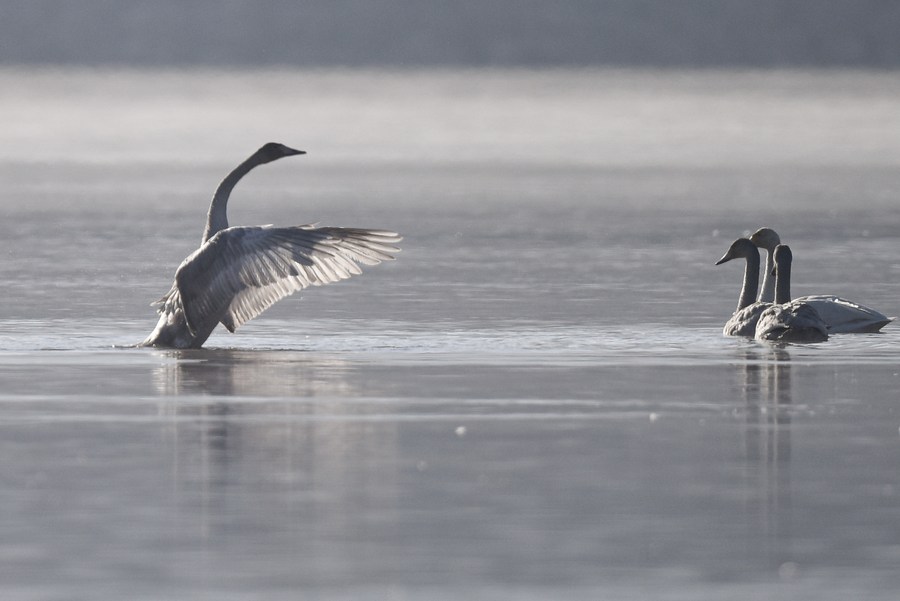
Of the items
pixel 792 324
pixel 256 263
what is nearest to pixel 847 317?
pixel 792 324

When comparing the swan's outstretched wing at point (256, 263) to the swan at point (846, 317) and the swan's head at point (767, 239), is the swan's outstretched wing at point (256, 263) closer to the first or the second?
the swan at point (846, 317)

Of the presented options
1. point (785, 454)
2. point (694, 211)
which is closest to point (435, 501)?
point (785, 454)

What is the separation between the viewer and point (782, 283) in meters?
17.8

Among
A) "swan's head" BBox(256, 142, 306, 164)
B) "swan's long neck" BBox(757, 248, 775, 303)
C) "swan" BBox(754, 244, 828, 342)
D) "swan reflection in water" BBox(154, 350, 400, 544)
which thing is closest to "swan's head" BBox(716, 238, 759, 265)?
"swan's long neck" BBox(757, 248, 775, 303)

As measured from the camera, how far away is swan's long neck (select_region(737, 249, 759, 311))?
17.6m

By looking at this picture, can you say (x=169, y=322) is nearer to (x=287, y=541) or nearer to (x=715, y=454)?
(x=715, y=454)

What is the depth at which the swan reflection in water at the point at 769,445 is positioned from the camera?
28.2 feet

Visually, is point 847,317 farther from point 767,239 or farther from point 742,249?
point 767,239

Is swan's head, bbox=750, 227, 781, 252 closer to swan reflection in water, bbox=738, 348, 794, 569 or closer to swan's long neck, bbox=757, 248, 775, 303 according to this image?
swan's long neck, bbox=757, 248, 775, 303

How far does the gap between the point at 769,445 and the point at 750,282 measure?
7.60m

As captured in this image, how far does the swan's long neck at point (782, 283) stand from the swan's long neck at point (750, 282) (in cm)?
20

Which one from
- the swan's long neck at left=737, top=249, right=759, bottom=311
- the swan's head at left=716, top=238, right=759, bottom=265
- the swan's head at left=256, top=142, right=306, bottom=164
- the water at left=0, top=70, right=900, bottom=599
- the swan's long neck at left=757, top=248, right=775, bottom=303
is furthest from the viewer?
the swan's head at left=716, top=238, right=759, bottom=265

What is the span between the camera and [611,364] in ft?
46.9

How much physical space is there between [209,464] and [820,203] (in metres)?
34.0
